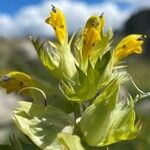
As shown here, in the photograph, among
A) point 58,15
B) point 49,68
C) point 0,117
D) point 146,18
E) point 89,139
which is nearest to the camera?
point 89,139

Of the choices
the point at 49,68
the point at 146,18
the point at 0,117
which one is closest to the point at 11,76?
the point at 49,68

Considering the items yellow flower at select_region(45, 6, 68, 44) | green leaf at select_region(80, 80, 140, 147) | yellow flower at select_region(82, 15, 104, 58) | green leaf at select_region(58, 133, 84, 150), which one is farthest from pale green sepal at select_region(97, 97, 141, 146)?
yellow flower at select_region(45, 6, 68, 44)

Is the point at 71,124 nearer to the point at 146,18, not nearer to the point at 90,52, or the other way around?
the point at 90,52

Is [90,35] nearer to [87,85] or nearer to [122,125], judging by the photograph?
[87,85]

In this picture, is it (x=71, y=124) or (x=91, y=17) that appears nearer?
(x=71, y=124)

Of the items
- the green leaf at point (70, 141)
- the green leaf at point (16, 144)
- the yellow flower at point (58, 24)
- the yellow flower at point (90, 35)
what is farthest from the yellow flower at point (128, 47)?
the green leaf at point (16, 144)

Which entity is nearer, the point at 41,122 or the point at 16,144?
the point at 16,144

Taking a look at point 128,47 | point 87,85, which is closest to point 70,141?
point 87,85
